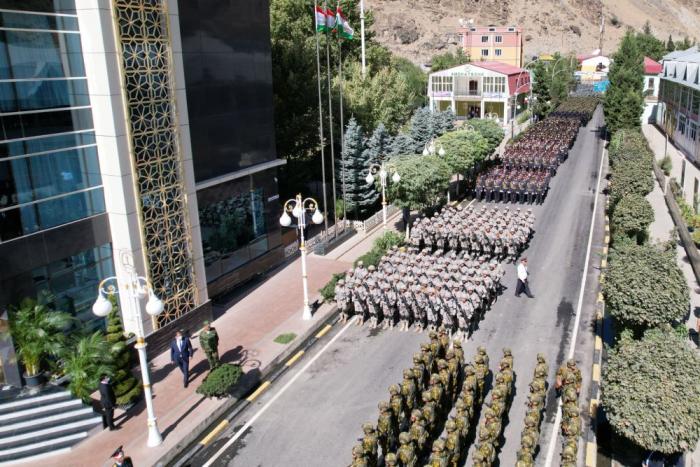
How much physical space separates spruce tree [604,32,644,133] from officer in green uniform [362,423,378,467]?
146 ft

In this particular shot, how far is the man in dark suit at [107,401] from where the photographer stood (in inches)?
573

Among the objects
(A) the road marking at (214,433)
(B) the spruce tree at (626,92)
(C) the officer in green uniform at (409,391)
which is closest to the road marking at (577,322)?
(C) the officer in green uniform at (409,391)

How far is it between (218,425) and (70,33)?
11078mm

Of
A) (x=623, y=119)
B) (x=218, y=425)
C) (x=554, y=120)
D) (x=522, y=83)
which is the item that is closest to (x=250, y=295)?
(x=218, y=425)

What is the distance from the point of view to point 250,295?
23.1 metres

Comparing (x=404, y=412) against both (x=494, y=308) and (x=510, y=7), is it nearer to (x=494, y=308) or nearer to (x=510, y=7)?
(x=494, y=308)

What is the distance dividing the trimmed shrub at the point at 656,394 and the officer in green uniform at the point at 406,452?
13.3ft

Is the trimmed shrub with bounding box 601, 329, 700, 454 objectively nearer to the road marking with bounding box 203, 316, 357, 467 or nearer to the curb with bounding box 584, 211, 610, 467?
the curb with bounding box 584, 211, 610, 467

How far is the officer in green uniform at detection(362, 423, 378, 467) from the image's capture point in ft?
39.2

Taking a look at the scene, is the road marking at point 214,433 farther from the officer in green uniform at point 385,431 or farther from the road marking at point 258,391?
the officer in green uniform at point 385,431

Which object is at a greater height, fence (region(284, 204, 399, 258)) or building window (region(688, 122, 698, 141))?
building window (region(688, 122, 698, 141))

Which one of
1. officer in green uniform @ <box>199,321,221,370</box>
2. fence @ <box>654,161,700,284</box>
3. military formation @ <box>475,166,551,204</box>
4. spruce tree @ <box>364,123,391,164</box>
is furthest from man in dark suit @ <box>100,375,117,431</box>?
military formation @ <box>475,166,551,204</box>

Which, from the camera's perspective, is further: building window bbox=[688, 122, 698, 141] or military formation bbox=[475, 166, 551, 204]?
building window bbox=[688, 122, 698, 141]

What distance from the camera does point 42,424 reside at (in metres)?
14.7
